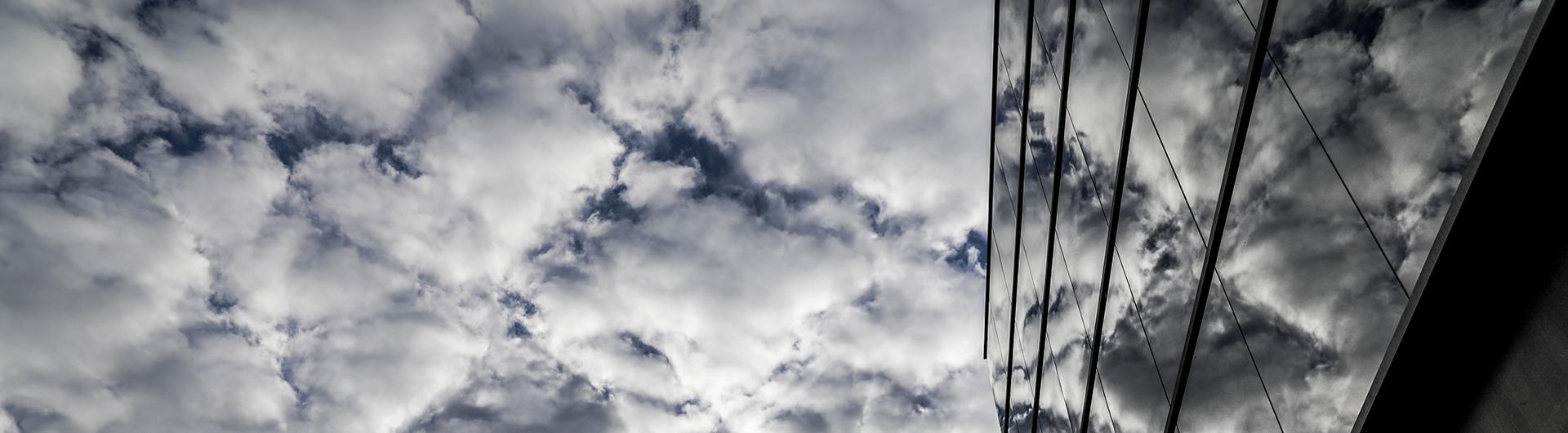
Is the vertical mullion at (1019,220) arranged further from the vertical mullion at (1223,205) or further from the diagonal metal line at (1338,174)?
the diagonal metal line at (1338,174)

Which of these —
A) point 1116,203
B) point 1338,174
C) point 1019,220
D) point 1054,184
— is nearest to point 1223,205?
point 1338,174

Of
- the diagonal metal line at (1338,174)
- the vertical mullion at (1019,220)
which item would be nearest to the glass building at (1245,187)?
the diagonal metal line at (1338,174)

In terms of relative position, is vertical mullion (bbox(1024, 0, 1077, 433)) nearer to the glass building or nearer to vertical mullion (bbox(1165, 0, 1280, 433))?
the glass building

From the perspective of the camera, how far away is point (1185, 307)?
37.7ft

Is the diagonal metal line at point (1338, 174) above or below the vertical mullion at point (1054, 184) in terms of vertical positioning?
Result: below

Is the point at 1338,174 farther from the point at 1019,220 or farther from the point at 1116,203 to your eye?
the point at 1019,220

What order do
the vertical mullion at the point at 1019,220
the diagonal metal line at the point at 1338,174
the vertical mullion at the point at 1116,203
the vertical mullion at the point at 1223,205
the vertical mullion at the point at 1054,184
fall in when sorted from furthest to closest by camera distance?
1. the vertical mullion at the point at 1019,220
2. the vertical mullion at the point at 1054,184
3. the vertical mullion at the point at 1116,203
4. the vertical mullion at the point at 1223,205
5. the diagonal metal line at the point at 1338,174

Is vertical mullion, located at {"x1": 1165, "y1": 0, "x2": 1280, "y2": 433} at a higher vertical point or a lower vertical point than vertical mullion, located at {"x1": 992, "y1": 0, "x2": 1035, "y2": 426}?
lower

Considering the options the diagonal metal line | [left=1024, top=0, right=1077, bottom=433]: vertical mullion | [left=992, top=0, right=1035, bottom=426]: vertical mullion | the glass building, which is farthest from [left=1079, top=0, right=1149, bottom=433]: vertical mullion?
[left=992, top=0, right=1035, bottom=426]: vertical mullion

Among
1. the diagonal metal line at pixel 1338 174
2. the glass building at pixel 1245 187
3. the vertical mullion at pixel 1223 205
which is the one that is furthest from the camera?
the vertical mullion at pixel 1223 205

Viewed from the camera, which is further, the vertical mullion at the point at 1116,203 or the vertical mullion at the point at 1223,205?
the vertical mullion at the point at 1116,203

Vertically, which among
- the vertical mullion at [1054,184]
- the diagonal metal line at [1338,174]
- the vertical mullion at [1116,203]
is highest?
the vertical mullion at [1054,184]

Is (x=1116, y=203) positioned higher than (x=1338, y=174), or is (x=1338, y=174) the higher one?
(x=1116, y=203)

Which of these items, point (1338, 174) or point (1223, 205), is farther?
point (1223, 205)
